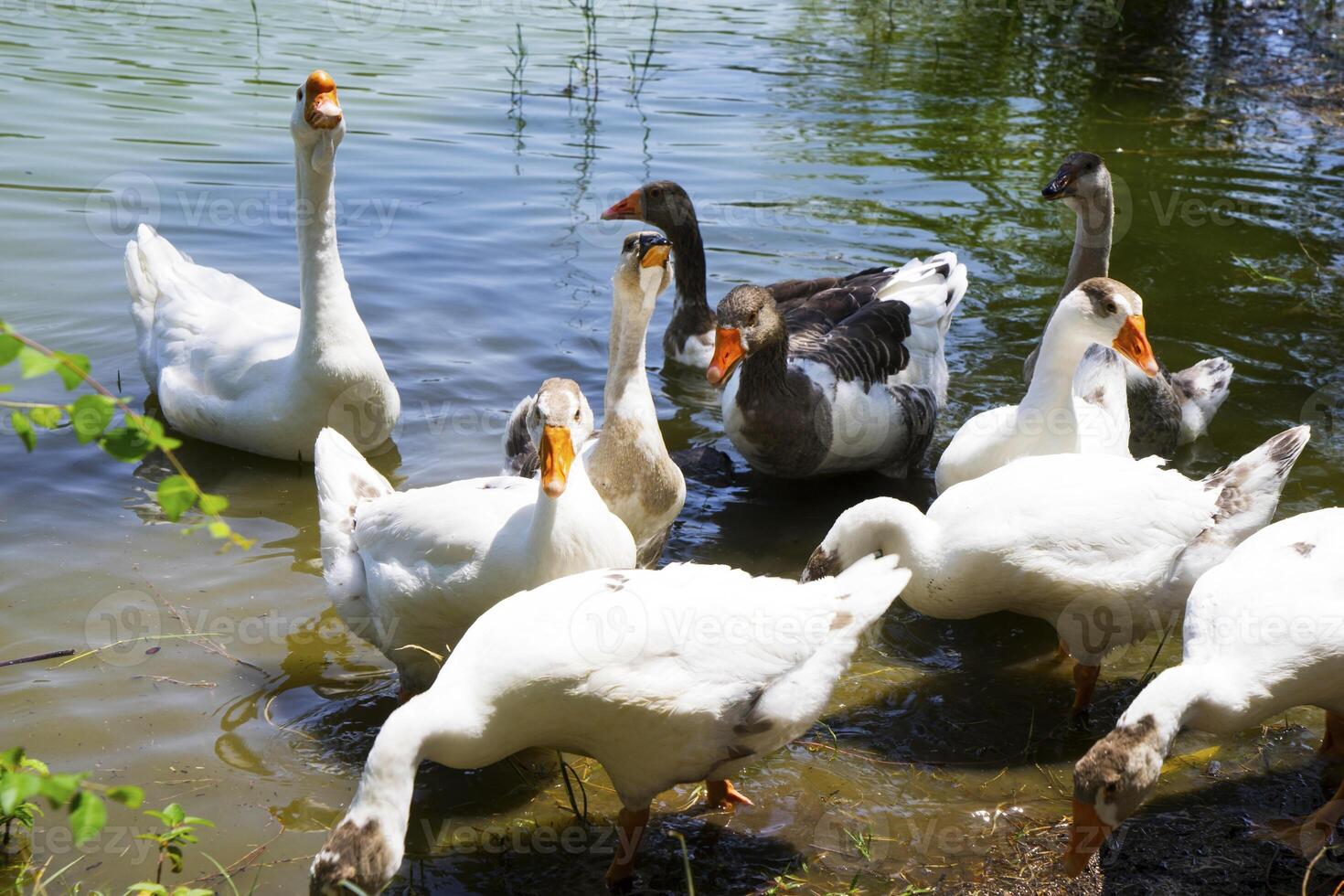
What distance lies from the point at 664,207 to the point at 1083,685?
476 cm

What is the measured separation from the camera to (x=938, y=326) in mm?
7406

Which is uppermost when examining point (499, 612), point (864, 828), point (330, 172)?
point (330, 172)

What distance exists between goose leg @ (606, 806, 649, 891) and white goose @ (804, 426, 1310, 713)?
4.37 feet

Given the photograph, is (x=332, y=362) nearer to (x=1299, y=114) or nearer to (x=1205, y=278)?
(x=1205, y=278)

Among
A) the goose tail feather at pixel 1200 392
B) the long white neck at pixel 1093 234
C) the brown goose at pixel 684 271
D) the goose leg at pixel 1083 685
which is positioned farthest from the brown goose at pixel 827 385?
the goose leg at pixel 1083 685

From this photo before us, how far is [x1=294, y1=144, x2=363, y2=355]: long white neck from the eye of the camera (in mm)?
6270

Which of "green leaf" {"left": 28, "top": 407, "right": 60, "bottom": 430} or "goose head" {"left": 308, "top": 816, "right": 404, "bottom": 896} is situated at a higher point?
"green leaf" {"left": 28, "top": 407, "right": 60, "bottom": 430}

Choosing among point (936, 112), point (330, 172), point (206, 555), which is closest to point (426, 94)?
point (936, 112)

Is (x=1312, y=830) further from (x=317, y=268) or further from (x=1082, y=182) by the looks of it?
(x=317, y=268)

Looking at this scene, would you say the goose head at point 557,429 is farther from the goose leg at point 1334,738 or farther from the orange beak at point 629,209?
the orange beak at point 629,209

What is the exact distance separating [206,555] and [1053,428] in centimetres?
389

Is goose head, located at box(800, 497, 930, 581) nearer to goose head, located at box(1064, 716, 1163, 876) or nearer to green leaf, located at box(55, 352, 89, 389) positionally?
goose head, located at box(1064, 716, 1163, 876)

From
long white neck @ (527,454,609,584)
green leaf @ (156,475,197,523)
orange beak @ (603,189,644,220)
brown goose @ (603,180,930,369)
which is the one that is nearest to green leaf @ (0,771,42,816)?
green leaf @ (156,475,197,523)

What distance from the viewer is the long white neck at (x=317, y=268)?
20.6 ft
